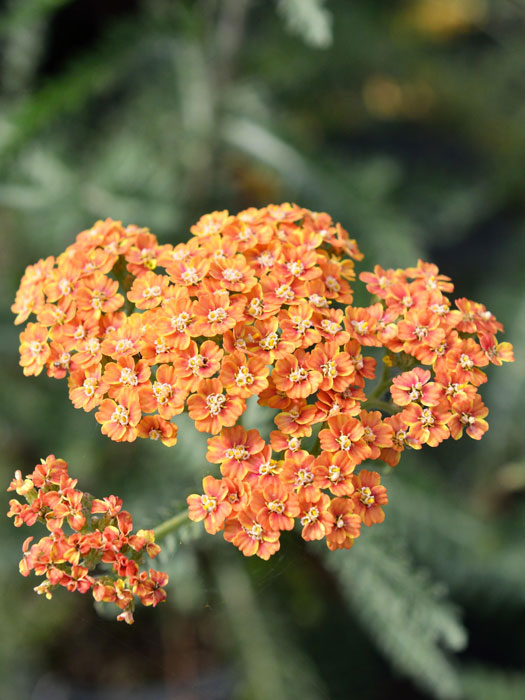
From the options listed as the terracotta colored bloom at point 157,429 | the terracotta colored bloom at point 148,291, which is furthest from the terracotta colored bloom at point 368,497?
the terracotta colored bloom at point 148,291

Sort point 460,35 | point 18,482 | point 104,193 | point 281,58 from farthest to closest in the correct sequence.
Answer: point 460,35, point 281,58, point 104,193, point 18,482

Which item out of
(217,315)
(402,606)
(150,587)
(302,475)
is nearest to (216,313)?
(217,315)

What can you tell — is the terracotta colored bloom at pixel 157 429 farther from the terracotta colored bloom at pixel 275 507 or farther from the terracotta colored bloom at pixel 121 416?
the terracotta colored bloom at pixel 275 507

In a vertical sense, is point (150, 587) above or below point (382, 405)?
below

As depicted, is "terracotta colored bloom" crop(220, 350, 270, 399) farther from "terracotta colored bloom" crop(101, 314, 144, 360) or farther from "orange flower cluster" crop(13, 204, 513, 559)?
"terracotta colored bloom" crop(101, 314, 144, 360)

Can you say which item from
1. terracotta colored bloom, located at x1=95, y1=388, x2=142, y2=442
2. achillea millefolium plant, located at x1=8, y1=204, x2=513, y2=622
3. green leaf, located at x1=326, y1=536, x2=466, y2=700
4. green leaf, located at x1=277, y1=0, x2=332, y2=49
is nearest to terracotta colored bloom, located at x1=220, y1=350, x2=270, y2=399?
achillea millefolium plant, located at x1=8, y1=204, x2=513, y2=622

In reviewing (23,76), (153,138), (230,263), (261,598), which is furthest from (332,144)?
(230,263)

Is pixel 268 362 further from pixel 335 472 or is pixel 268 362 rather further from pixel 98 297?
pixel 98 297

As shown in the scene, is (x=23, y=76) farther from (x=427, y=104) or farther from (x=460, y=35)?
(x=460, y=35)
